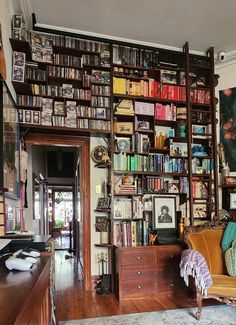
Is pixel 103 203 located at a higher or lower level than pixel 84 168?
lower

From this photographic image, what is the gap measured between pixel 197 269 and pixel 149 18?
3.02m

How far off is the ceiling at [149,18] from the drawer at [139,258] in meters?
2.95

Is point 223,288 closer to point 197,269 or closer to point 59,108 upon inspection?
point 197,269

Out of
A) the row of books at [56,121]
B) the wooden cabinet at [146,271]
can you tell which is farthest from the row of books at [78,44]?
the wooden cabinet at [146,271]

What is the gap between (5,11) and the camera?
9.12ft

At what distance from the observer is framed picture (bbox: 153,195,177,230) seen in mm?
3957

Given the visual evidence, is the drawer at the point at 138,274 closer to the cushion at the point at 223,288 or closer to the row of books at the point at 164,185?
the cushion at the point at 223,288

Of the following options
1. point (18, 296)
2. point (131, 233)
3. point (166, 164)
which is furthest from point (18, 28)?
point (18, 296)

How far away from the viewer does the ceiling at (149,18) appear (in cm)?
328

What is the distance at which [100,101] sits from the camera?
3.83m

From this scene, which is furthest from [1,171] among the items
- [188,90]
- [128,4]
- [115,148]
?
[188,90]

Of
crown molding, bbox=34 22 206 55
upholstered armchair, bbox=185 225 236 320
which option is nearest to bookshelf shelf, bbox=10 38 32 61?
crown molding, bbox=34 22 206 55

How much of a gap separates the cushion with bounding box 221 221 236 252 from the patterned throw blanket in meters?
0.52

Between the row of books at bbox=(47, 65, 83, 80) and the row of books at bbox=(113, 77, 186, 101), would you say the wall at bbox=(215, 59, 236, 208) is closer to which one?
the row of books at bbox=(113, 77, 186, 101)
